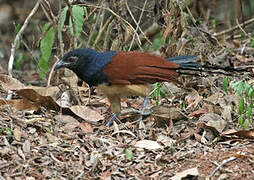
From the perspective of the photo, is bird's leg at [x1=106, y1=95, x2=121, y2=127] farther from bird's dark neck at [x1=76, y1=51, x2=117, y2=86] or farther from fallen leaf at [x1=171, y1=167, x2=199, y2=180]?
fallen leaf at [x1=171, y1=167, x2=199, y2=180]

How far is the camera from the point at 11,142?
4.17 metres

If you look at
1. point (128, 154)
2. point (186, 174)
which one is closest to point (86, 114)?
point (128, 154)

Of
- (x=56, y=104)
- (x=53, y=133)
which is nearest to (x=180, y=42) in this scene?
(x=56, y=104)

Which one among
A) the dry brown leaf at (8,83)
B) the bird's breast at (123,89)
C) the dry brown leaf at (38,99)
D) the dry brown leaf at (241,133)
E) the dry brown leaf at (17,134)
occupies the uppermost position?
the bird's breast at (123,89)

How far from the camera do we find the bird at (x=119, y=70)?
490cm

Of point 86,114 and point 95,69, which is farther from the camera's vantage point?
point 86,114

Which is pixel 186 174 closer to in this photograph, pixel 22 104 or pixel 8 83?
pixel 22 104

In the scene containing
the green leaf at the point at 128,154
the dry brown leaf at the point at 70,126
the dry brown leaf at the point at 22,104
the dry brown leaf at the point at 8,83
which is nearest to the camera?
the green leaf at the point at 128,154

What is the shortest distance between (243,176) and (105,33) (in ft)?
11.7

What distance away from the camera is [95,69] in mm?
4945

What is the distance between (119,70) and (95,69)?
250mm

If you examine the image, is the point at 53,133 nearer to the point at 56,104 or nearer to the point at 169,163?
the point at 56,104

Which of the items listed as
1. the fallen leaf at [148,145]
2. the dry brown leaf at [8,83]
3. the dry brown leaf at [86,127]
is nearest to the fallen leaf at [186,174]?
the fallen leaf at [148,145]

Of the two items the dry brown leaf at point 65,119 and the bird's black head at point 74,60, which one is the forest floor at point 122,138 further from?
the bird's black head at point 74,60
